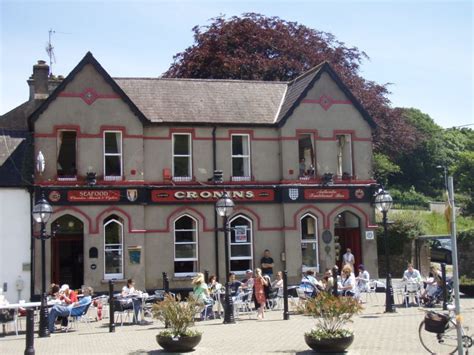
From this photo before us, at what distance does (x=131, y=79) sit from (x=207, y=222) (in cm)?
693

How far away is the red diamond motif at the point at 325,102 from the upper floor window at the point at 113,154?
8338 millimetres

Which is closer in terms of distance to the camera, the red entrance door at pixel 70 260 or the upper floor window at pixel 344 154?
the red entrance door at pixel 70 260

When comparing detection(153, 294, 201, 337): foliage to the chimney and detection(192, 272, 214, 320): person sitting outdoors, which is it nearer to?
detection(192, 272, 214, 320): person sitting outdoors

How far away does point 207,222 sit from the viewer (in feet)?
84.8

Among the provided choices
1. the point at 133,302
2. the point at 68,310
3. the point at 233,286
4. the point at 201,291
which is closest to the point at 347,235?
the point at 233,286

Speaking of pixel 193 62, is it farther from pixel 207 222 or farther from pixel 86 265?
pixel 86 265

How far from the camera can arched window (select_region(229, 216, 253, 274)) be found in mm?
26219

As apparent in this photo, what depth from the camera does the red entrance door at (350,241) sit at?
1088 inches

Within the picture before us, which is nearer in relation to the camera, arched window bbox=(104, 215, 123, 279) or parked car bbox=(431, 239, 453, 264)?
arched window bbox=(104, 215, 123, 279)

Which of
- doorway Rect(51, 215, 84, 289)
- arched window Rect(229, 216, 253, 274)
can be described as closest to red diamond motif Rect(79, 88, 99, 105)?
doorway Rect(51, 215, 84, 289)

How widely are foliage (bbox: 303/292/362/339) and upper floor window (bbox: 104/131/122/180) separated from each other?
1356cm

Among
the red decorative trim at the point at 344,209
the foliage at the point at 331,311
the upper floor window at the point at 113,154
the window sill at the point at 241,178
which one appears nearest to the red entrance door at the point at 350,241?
the red decorative trim at the point at 344,209

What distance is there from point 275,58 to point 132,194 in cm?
1622

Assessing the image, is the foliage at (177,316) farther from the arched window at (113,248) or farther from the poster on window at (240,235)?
the poster on window at (240,235)
